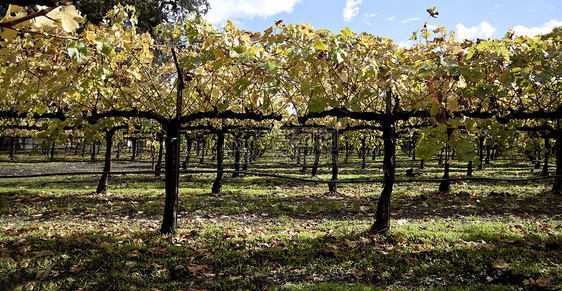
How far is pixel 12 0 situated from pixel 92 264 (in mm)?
5076

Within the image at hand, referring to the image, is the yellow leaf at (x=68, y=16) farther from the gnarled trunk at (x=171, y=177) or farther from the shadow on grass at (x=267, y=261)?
the gnarled trunk at (x=171, y=177)

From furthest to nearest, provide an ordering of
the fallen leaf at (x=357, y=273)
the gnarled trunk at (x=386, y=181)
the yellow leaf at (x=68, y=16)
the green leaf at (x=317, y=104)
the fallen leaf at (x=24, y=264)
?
1. the gnarled trunk at (x=386, y=181)
2. the fallen leaf at (x=24, y=264)
3. the fallen leaf at (x=357, y=273)
4. the green leaf at (x=317, y=104)
5. the yellow leaf at (x=68, y=16)

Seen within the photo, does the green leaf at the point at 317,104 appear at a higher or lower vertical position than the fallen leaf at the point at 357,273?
higher

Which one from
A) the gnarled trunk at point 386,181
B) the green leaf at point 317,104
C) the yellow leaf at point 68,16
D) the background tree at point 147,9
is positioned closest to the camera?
the yellow leaf at point 68,16

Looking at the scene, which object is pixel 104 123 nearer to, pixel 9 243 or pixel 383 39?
pixel 9 243

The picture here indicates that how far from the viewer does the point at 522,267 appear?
15.3 feet

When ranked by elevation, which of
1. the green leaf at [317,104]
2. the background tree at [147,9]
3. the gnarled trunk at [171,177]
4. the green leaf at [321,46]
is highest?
the background tree at [147,9]

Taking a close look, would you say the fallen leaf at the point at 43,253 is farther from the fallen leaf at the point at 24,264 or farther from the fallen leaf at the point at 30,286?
the fallen leaf at the point at 30,286

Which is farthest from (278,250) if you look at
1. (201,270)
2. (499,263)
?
(499,263)

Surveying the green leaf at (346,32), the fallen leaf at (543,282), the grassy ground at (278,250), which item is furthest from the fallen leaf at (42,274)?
the fallen leaf at (543,282)

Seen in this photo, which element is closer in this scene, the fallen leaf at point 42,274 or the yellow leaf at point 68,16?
the yellow leaf at point 68,16

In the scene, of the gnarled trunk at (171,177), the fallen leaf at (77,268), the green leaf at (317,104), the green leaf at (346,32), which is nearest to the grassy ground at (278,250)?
the fallen leaf at (77,268)

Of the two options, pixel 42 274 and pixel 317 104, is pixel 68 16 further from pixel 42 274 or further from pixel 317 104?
pixel 42 274

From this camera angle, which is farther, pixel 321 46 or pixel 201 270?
pixel 201 270
